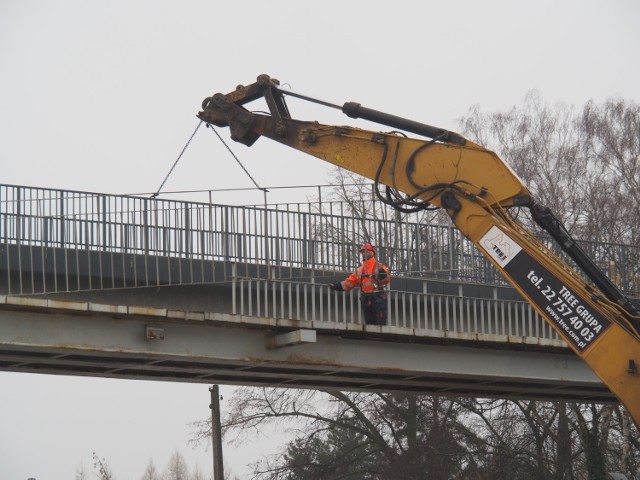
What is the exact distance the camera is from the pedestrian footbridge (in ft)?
58.1

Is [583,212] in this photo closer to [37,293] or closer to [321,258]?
[321,258]

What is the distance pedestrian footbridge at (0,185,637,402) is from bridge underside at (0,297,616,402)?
0.02m

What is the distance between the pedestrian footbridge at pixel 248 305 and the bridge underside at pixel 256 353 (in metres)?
0.02

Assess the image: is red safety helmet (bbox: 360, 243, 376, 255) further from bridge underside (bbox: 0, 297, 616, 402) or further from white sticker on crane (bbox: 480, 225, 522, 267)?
white sticker on crane (bbox: 480, 225, 522, 267)

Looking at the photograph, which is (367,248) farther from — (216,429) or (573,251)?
(216,429)

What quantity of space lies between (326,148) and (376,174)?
A: 0.90 m

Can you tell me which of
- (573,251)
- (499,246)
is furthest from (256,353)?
(573,251)

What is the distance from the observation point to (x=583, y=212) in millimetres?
40688

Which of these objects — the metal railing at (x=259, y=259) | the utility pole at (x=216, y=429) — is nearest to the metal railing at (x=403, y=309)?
the metal railing at (x=259, y=259)

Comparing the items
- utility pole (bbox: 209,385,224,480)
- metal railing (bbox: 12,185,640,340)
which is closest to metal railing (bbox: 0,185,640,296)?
metal railing (bbox: 12,185,640,340)

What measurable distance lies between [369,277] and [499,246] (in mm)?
4956

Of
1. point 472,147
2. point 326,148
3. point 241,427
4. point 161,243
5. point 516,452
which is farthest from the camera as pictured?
point 241,427

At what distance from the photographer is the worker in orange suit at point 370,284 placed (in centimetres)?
1881

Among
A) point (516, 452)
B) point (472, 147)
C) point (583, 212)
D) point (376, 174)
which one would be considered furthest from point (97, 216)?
point (583, 212)
